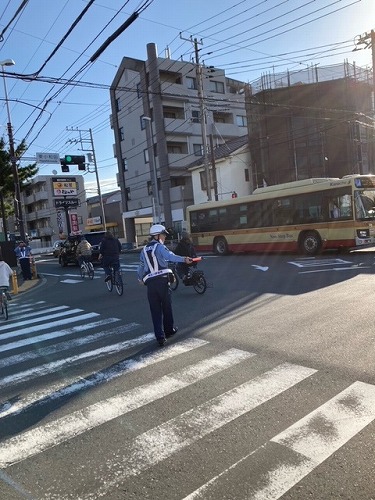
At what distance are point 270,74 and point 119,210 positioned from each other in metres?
27.2

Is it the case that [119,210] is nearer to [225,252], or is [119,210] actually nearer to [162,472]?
[225,252]

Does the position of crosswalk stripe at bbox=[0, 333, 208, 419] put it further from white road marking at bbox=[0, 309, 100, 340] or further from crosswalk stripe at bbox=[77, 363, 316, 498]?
white road marking at bbox=[0, 309, 100, 340]

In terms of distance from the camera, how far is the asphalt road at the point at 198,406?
294cm

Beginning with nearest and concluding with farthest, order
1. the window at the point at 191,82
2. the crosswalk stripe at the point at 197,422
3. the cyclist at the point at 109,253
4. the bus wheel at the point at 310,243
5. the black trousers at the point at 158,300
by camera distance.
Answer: the crosswalk stripe at the point at 197,422 → the black trousers at the point at 158,300 → the cyclist at the point at 109,253 → the bus wheel at the point at 310,243 → the window at the point at 191,82

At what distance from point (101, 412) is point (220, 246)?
61.0ft

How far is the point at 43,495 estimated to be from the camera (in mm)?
2875

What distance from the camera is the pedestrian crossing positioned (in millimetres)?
2957

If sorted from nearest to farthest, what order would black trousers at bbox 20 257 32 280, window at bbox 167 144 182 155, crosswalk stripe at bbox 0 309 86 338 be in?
crosswalk stripe at bbox 0 309 86 338, black trousers at bbox 20 257 32 280, window at bbox 167 144 182 155

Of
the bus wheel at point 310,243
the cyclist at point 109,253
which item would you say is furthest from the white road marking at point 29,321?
the bus wheel at point 310,243

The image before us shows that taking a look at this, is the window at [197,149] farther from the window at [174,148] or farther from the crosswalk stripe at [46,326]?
the crosswalk stripe at [46,326]

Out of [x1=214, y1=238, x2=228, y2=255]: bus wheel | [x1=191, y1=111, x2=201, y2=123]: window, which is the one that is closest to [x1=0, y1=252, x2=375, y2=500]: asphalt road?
[x1=214, y1=238, x2=228, y2=255]: bus wheel

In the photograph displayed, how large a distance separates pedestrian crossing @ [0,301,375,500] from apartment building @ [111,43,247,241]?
3652 cm

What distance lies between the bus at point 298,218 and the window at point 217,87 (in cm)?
3082

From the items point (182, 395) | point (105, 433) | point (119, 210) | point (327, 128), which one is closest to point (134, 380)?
point (182, 395)
